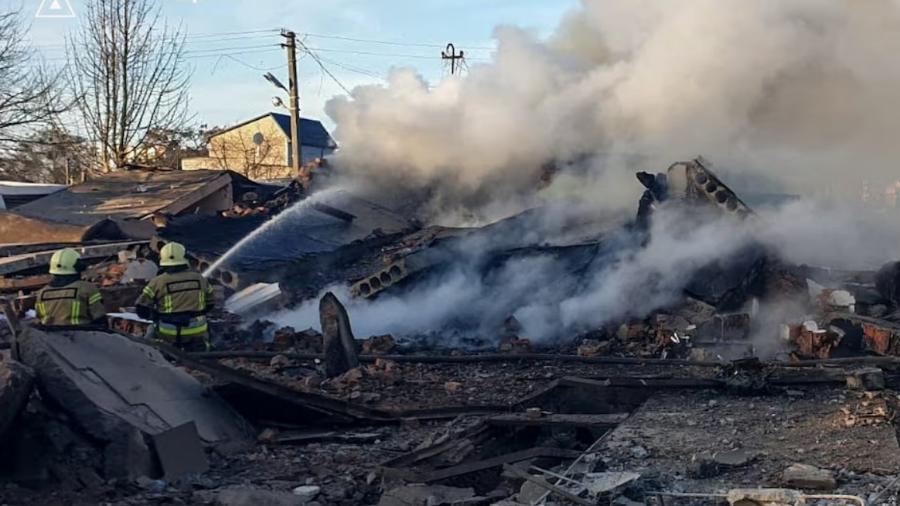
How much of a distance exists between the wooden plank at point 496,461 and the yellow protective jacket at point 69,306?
12.4ft

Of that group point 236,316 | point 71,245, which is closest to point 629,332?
point 236,316

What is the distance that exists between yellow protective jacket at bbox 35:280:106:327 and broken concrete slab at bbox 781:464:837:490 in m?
Answer: 5.62

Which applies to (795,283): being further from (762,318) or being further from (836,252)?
(836,252)

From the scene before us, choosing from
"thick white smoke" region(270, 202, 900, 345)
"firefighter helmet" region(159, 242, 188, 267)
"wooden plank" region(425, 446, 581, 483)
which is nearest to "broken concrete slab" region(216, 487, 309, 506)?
"wooden plank" region(425, 446, 581, 483)

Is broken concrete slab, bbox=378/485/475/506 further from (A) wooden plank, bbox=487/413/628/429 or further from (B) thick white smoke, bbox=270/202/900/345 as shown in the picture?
(B) thick white smoke, bbox=270/202/900/345

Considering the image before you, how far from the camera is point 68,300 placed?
7219mm

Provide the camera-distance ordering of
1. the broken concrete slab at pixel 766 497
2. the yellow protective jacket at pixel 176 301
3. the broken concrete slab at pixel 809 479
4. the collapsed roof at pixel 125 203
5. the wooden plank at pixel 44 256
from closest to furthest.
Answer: the broken concrete slab at pixel 766 497 → the broken concrete slab at pixel 809 479 → the yellow protective jacket at pixel 176 301 → the wooden plank at pixel 44 256 → the collapsed roof at pixel 125 203

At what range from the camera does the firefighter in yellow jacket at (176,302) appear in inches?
295

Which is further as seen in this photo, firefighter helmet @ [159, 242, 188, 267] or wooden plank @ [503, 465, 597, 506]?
firefighter helmet @ [159, 242, 188, 267]

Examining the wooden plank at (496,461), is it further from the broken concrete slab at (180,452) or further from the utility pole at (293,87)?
the utility pole at (293,87)

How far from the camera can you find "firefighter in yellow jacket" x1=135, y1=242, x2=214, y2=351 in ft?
24.6

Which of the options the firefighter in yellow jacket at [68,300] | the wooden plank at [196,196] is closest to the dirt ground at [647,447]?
the firefighter in yellow jacket at [68,300]

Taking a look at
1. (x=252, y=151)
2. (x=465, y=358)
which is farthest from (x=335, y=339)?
(x=252, y=151)

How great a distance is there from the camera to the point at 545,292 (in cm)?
1038
